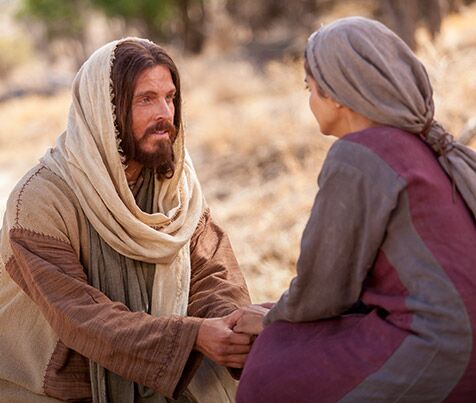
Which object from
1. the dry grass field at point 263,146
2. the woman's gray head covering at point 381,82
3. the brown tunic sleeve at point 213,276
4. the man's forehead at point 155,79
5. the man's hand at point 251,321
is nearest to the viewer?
the woman's gray head covering at point 381,82

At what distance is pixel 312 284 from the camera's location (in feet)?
7.42

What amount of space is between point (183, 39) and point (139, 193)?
2669cm

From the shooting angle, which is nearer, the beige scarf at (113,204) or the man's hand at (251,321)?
the man's hand at (251,321)

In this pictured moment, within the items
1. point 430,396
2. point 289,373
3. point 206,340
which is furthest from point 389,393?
point 206,340

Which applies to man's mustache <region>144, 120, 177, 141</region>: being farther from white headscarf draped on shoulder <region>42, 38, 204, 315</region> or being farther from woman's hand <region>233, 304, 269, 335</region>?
woman's hand <region>233, 304, 269, 335</region>

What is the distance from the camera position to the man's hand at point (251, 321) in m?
2.71

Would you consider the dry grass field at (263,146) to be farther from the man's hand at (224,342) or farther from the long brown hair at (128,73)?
the man's hand at (224,342)

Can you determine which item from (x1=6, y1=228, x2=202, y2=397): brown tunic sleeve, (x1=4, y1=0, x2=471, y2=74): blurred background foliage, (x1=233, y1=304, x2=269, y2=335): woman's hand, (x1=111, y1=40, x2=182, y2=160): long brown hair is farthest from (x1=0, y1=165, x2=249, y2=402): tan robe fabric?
(x1=4, y1=0, x2=471, y2=74): blurred background foliage

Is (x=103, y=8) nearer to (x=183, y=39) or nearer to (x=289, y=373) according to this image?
(x=183, y=39)

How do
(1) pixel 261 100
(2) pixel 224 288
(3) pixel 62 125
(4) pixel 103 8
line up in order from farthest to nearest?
1. (4) pixel 103 8
2. (3) pixel 62 125
3. (1) pixel 261 100
4. (2) pixel 224 288

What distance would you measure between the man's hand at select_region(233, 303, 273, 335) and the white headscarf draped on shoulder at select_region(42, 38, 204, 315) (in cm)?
37

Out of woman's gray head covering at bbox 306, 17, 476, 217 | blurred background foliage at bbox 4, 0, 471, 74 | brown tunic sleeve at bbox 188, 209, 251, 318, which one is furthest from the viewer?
blurred background foliage at bbox 4, 0, 471, 74

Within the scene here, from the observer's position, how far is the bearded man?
2.78m

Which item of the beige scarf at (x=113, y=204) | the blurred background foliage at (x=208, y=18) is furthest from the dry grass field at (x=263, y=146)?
the blurred background foliage at (x=208, y=18)
